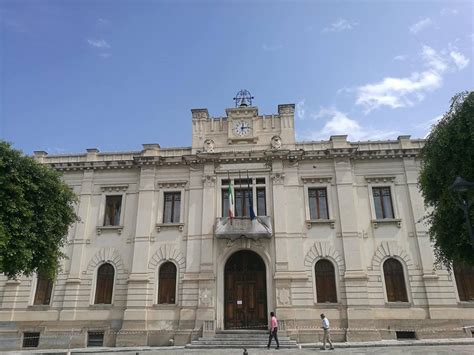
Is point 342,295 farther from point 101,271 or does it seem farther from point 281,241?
point 101,271

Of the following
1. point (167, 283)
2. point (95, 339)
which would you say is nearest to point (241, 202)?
point (167, 283)

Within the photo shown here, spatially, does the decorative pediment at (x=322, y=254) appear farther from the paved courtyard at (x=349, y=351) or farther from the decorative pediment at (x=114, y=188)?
the decorative pediment at (x=114, y=188)

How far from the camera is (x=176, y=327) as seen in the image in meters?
19.5

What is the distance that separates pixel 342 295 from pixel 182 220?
975 cm

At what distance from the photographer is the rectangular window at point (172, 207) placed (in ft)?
72.5

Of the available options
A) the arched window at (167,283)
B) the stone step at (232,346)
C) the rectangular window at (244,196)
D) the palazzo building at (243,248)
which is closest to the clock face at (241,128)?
the palazzo building at (243,248)

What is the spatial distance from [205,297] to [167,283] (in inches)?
97.2

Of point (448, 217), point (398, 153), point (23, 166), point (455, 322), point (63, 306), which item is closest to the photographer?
point (448, 217)

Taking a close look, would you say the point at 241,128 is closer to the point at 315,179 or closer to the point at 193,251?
the point at 315,179

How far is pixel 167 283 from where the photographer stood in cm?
2073

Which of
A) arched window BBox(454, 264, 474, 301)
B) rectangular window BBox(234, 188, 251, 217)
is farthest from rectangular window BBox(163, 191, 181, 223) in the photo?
arched window BBox(454, 264, 474, 301)

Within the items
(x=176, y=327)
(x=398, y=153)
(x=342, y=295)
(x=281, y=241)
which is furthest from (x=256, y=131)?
(x=176, y=327)

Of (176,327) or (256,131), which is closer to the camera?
(176,327)

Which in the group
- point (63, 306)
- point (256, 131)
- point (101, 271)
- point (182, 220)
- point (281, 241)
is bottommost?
point (63, 306)
